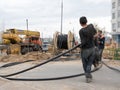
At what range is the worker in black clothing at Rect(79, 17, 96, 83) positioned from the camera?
983 centimetres

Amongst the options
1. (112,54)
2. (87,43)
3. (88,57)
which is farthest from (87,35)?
(112,54)

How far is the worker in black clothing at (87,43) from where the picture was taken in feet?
32.2

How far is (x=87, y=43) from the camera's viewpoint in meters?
9.99

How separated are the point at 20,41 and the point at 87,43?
88.4ft

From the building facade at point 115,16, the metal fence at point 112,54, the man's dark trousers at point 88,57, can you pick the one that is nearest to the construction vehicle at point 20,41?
the metal fence at point 112,54

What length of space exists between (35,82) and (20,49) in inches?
997

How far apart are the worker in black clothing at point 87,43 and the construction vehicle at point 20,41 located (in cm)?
2381

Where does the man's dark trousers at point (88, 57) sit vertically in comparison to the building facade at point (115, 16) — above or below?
below

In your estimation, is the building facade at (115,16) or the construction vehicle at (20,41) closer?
the construction vehicle at (20,41)

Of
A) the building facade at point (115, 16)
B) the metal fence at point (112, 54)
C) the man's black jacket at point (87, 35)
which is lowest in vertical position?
the metal fence at point (112, 54)

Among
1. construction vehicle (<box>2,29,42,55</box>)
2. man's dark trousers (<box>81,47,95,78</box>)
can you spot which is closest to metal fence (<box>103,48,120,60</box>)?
construction vehicle (<box>2,29,42,55</box>)

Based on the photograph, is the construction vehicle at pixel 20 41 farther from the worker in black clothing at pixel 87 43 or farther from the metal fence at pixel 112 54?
the worker in black clothing at pixel 87 43

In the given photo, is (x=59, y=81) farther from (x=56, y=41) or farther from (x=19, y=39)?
(x=19, y=39)

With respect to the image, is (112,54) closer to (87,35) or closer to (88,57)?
(88,57)
